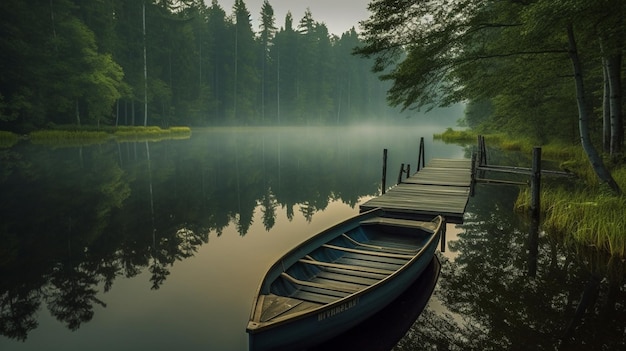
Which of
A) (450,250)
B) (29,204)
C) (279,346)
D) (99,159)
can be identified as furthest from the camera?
(99,159)

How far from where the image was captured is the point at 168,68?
55.2 metres

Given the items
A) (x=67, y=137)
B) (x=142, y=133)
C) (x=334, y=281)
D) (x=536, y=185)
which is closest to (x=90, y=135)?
(x=67, y=137)

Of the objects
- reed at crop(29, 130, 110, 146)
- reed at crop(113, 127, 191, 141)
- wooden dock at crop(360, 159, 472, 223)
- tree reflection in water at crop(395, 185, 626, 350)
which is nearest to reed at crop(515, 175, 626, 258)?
tree reflection in water at crop(395, 185, 626, 350)

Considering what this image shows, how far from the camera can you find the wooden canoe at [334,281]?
3.99 m

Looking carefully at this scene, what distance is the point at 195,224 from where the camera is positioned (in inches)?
436

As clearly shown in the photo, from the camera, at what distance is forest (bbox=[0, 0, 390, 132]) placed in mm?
34250

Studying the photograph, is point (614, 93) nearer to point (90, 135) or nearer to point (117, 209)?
point (117, 209)

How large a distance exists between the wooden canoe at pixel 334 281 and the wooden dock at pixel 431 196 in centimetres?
239

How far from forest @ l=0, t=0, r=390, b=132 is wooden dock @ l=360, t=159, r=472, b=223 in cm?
577

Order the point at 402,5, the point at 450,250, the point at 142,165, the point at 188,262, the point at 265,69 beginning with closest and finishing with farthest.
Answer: the point at 188,262 → the point at 450,250 → the point at 402,5 → the point at 142,165 → the point at 265,69

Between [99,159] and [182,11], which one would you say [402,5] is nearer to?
[99,159]

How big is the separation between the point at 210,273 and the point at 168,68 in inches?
2163

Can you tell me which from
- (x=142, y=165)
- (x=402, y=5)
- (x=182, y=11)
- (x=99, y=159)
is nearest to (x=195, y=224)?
(x=402, y=5)

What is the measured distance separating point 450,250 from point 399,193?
4411mm
